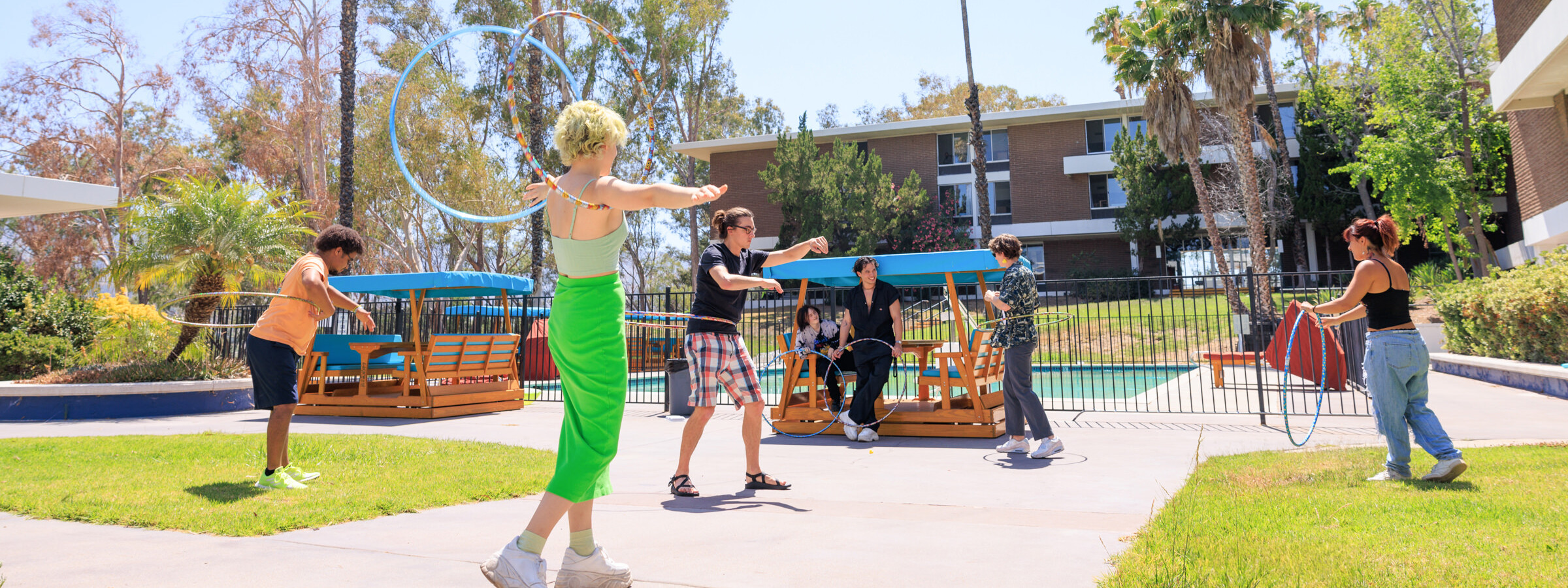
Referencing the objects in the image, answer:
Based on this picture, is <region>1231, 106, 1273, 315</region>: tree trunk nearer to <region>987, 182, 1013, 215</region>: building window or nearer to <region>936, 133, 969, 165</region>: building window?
<region>987, 182, 1013, 215</region>: building window

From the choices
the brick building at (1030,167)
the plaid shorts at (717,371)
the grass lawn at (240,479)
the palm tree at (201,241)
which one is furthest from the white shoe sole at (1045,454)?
the brick building at (1030,167)

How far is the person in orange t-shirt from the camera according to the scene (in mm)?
5172

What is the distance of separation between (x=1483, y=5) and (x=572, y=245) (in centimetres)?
3529

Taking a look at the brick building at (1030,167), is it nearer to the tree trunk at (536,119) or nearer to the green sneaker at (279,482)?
the tree trunk at (536,119)

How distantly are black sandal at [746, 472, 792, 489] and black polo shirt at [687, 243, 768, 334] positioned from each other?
93cm

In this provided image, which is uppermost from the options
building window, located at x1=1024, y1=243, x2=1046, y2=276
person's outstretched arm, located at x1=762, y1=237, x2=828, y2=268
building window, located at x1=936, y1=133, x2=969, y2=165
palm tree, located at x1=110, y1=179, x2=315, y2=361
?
building window, located at x1=936, y1=133, x2=969, y2=165

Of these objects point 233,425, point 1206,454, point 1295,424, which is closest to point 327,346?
point 233,425

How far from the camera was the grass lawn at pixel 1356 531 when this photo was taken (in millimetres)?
2863

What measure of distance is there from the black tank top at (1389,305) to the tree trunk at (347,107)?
16.6 metres

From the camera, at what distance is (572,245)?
309 cm

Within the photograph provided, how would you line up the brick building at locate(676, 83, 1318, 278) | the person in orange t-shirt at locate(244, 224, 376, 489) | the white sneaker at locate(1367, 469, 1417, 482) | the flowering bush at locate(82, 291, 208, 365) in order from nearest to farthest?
the white sneaker at locate(1367, 469, 1417, 482) < the person in orange t-shirt at locate(244, 224, 376, 489) < the flowering bush at locate(82, 291, 208, 365) < the brick building at locate(676, 83, 1318, 278)

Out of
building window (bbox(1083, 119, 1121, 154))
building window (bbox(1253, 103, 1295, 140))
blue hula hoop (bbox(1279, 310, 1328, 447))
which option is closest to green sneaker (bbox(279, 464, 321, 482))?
blue hula hoop (bbox(1279, 310, 1328, 447))

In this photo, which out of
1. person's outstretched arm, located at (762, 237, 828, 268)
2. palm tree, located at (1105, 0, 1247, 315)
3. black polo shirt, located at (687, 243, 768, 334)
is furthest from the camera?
palm tree, located at (1105, 0, 1247, 315)

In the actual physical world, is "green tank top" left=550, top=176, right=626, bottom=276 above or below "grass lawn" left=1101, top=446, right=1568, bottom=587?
above
